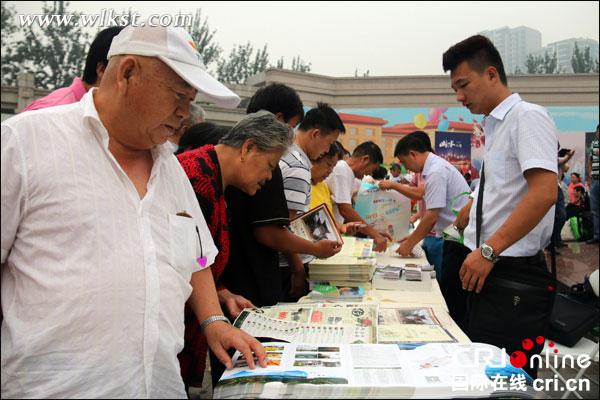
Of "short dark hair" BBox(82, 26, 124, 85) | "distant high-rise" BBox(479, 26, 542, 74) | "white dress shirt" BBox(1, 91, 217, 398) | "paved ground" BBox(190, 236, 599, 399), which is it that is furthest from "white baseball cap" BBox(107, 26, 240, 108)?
"distant high-rise" BBox(479, 26, 542, 74)

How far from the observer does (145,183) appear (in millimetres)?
1076

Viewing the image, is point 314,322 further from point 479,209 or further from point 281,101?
point 281,101

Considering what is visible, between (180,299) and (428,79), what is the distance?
19.1 meters

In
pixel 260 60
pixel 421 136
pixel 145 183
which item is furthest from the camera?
pixel 260 60

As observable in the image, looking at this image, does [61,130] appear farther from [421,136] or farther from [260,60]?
[260,60]

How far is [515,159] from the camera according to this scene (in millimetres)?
1940

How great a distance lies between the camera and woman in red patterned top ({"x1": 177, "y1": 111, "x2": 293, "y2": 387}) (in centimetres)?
160

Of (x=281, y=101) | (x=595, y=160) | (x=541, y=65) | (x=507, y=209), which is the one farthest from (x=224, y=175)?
(x=541, y=65)

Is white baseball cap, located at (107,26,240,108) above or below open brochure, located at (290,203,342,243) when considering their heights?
above

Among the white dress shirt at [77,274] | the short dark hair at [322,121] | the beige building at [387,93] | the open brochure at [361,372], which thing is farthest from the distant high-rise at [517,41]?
the beige building at [387,93]

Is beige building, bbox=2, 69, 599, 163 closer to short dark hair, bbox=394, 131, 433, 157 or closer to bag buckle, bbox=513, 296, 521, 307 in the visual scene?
short dark hair, bbox=394, 131, 433, 157

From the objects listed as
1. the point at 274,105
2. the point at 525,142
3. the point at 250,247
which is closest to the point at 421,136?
the point at 274,105

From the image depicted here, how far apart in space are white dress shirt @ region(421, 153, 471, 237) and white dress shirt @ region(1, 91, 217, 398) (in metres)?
2.78

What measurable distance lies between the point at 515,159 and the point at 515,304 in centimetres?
58
